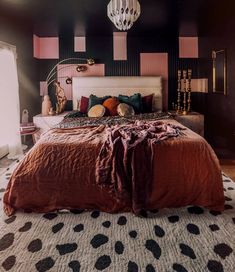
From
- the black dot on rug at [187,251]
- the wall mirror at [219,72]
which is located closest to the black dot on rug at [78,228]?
the black dot on rug at [187,251]

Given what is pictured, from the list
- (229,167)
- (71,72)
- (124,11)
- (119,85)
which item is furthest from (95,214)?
(71,72)

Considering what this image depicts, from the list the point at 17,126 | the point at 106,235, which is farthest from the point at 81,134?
the point at 17,126

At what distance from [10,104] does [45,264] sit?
314 centimetres

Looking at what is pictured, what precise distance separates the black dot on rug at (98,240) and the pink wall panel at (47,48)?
3957mm

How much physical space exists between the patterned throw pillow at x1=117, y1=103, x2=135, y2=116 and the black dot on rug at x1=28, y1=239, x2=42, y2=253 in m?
2.54

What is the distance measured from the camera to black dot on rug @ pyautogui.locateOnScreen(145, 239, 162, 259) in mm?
1737

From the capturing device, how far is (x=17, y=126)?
4.33m

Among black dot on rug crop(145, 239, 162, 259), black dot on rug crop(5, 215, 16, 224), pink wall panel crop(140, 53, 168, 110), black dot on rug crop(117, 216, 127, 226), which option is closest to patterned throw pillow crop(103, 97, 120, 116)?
pink wall panel crop(140, 53, 168, 110)

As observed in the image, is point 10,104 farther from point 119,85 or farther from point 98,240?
point 98,240

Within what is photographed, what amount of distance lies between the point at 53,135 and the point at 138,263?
1557 mm

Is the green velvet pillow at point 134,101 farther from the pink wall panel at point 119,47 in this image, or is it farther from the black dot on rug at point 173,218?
the black dot on rug at point 173,218

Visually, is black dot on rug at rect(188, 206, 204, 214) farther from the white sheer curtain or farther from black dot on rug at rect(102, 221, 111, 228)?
the white sheer curtain

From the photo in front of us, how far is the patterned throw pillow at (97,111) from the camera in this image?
4137 mm

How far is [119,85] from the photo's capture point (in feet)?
16.2
